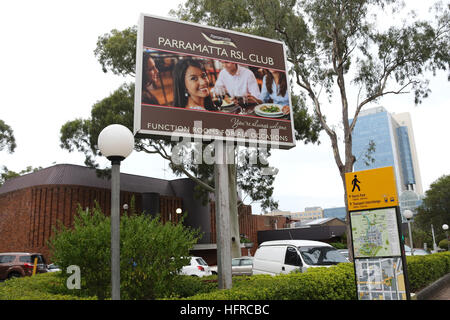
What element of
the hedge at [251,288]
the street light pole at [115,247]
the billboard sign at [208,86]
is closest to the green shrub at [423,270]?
the hedge at [251,288]

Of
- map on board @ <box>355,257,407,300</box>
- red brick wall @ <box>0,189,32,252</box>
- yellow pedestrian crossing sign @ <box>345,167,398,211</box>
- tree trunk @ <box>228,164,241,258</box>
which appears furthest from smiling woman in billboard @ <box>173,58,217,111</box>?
red brick wall @ <box>0,189,32,252</box>

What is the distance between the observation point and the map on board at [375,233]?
6582mm

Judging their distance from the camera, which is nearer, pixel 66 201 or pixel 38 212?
pixel 38 212

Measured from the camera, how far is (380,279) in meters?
6.66

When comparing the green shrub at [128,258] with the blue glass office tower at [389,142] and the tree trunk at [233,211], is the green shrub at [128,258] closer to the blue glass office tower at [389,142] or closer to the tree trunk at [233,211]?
the tree trunk at [233,211]

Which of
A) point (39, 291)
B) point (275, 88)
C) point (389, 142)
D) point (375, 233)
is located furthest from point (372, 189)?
point (389, 142)

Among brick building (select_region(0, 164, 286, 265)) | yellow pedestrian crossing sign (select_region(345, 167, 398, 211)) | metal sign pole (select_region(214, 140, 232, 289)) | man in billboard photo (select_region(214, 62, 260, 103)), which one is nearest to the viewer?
yellow pedestrian crossing sign (select_region(345, 167, 398, 211))

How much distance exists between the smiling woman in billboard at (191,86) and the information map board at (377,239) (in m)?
3.42

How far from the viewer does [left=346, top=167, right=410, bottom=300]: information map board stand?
6523 mm

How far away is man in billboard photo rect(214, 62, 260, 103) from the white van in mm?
4808

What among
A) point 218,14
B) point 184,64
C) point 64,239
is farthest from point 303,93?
point 64,239

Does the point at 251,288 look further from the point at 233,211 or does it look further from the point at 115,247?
the point at 233,211

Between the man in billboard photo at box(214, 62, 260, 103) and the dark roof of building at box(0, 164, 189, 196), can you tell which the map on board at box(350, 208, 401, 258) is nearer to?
the man in billboard photo at box(214, 62, 260, 103)

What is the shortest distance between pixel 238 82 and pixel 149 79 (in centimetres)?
203
